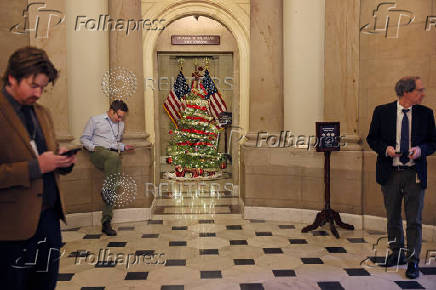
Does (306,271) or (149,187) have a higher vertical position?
(149,187)

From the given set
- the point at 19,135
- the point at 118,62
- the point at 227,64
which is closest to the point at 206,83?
the point at 227,64

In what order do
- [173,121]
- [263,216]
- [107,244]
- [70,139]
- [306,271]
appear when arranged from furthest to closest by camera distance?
[173,121] < [263,216] < [70,139] < [107,244] < [306,271]

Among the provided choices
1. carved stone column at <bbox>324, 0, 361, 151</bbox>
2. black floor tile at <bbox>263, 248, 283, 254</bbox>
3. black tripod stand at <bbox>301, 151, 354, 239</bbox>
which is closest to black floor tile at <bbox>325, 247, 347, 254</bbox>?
black floor tile at <bbox>263, 248, 283, 254</bbox>

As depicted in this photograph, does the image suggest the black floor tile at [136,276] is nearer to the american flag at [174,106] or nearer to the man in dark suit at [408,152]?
the man in dark suit at [408,152]

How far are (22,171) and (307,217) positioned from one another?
5141mm

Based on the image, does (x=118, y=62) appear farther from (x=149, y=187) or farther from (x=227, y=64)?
(x=227, y=64)

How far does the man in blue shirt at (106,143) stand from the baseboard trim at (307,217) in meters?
2.05

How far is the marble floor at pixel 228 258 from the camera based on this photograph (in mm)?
4441

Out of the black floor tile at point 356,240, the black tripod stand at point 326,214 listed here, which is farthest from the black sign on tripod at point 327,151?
the black floor tile at point 356,240

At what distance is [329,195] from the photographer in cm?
627

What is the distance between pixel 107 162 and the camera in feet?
20.8

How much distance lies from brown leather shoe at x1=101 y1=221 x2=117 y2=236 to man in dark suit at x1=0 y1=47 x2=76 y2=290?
12.2ft

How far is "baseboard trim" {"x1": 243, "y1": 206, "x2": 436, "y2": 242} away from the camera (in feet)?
20.8

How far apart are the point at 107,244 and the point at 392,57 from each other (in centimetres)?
427
